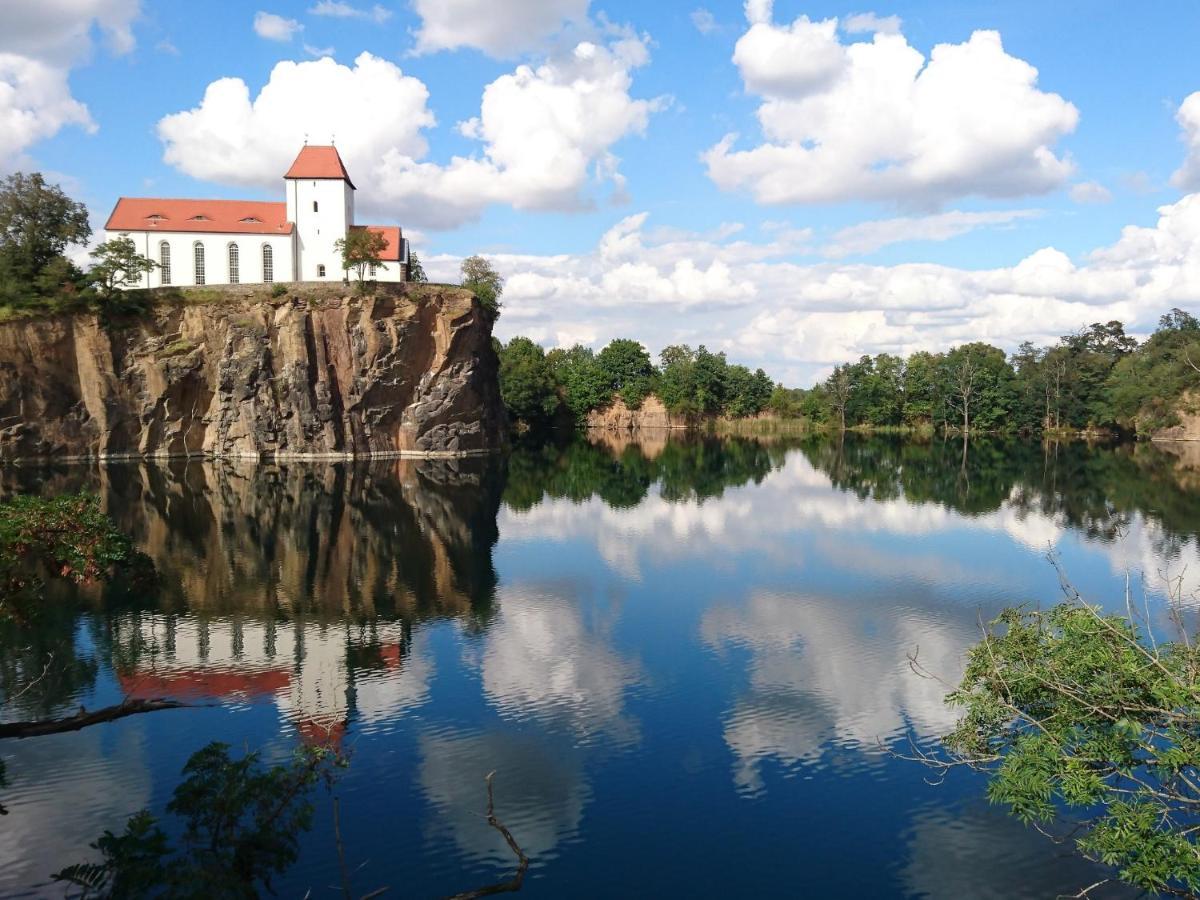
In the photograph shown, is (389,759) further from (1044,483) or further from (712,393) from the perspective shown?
(712,393)

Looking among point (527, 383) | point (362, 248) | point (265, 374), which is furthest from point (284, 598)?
point (527, 383)

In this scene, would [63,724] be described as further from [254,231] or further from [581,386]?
[581,386]

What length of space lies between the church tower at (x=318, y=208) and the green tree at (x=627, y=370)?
162ft

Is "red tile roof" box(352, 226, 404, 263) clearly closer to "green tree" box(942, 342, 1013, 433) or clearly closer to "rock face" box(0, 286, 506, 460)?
"rock face" box(0, 286, 506, 460)

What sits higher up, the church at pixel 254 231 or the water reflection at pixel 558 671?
the church at pixel 254 231

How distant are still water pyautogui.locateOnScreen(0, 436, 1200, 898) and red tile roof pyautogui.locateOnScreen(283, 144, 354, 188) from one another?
32.0 m

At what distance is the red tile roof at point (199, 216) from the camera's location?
6406 centimetres

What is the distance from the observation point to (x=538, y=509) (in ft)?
140

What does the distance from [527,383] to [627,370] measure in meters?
19.7

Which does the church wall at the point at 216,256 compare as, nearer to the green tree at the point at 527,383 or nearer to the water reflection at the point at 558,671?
the green tree at the point at 527,383

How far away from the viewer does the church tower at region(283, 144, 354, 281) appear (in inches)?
2544

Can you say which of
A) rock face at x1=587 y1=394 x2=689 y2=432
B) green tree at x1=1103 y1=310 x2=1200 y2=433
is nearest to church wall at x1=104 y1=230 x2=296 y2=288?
rock face at x1=587 y1=394 x2=689 y2=432

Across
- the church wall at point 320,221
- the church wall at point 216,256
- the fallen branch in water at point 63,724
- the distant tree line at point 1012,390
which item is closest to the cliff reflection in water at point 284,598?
the fallen branch in water at point 63,724

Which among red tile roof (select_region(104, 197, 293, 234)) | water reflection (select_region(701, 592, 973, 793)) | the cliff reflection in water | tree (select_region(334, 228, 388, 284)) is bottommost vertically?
water reflection (select_region(701, 592, 973, 793))
